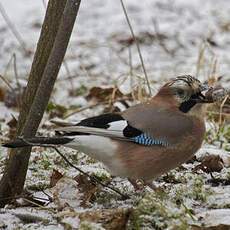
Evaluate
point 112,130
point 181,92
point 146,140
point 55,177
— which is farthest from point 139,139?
point 55,177

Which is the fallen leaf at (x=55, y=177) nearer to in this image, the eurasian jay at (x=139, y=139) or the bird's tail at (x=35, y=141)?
the eurasian jay at (x=139, y=139)

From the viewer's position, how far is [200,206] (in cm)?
341

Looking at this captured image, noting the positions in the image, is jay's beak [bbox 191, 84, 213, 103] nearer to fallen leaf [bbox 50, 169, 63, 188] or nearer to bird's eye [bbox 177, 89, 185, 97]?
bird's eye [bbox 177, 89, 185, 97]

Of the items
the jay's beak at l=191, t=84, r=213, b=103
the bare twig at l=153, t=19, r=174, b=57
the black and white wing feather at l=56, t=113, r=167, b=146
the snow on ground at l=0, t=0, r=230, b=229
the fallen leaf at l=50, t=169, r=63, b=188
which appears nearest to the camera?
the snow on ground at l=0, t=0, r=230, b=229

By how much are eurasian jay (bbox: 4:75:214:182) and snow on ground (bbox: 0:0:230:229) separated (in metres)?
0.17

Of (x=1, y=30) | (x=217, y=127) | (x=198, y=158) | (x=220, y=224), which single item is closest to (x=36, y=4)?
(x=1, y=30)

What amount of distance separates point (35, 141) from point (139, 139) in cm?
50

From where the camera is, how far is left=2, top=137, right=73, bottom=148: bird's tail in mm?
3205

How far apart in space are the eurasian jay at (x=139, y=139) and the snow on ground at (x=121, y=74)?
0.17 metres

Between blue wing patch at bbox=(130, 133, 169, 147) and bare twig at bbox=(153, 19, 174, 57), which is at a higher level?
bare twig at bbox=(153, 19, 174, 57)

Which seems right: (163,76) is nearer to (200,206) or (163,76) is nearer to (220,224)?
(200,206)

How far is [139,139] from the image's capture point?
3.43m

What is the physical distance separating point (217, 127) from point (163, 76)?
6.05 ft

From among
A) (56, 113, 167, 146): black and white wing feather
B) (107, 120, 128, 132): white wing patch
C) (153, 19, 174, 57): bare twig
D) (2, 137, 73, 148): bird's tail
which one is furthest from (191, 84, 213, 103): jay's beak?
(153, 19, 174, 57): bare twig
